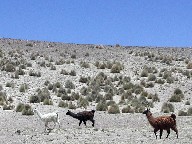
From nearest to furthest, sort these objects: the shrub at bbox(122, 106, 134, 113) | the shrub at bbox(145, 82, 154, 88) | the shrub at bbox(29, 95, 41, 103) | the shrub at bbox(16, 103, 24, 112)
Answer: the shrub at bbox(16, 103, 24, 112), the shrub at bbox(122, 106, 134, 113), the shrub at bbox(29, 95, 41, 103), the shrub at bbox(145, 82, 154, 88)

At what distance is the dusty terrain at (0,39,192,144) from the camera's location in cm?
2112

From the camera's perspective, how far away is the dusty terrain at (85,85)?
21125 millimetres

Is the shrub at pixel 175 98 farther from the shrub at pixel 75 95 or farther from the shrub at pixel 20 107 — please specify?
the shrub at pixel 20 107

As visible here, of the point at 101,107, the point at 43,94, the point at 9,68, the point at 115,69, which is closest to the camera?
the point at 101,107

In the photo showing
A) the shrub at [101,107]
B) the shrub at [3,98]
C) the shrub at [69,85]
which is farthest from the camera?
the shrub at [69,85]

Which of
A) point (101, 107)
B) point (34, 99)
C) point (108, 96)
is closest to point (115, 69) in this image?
point (108, 96)

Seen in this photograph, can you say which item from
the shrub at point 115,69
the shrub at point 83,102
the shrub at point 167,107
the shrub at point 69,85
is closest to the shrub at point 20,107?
the shrub at point 83,102

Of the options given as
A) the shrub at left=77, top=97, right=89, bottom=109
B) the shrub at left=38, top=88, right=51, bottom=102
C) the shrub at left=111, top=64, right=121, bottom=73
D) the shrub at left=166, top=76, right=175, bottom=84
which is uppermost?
the shrub at left=111, top=64, right=121, bottom=73

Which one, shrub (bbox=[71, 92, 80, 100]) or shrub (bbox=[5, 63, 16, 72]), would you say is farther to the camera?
shrub (bbox=[5, 63, 16, 72])

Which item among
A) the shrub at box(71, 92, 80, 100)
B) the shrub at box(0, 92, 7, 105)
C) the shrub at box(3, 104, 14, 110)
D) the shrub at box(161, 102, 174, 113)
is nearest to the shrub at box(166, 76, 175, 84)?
the shrub at box(161, 102, 174, 113)

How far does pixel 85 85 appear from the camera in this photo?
4250 centimetres

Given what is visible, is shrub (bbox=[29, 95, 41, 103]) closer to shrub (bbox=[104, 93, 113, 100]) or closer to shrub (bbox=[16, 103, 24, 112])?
shrub (bbox=[16, 103, 24, 112])

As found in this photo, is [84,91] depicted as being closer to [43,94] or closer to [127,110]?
[43,94]

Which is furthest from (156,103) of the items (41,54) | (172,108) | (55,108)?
(41,54)
